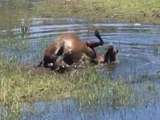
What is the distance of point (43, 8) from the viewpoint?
2298 centimetres

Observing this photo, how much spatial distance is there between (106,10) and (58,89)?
1098 cm

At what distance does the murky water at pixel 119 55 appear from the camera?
8.74m

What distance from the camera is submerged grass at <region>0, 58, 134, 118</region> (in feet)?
30.4

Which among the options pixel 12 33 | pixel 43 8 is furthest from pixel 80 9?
pixel 12 33

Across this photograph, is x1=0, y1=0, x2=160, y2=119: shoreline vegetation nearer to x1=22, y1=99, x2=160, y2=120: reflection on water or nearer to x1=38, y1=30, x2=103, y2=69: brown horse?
x1=22, y1=99, x2=160, y2=120: reflection on water

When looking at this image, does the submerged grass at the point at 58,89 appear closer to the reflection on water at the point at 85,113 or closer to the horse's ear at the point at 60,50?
the reflection on water at the point at 85,113

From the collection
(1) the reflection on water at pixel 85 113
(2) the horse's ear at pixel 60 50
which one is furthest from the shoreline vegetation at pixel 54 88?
(2) the horse's ear at pixel 60 50

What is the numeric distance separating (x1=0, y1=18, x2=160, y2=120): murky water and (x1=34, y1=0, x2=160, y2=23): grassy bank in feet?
2.75

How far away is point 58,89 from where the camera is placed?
1002cm

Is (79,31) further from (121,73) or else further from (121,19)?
(121,73)

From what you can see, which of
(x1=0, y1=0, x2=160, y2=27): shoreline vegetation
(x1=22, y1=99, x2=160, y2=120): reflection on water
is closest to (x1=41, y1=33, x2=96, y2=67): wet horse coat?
(x1=22, y1=99, x2=160, y2=120): reflection on water

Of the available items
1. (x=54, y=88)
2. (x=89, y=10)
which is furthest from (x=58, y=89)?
(x=89, y=10)

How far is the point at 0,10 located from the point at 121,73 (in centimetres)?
1235

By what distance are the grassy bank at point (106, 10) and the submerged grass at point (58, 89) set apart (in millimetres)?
8003
